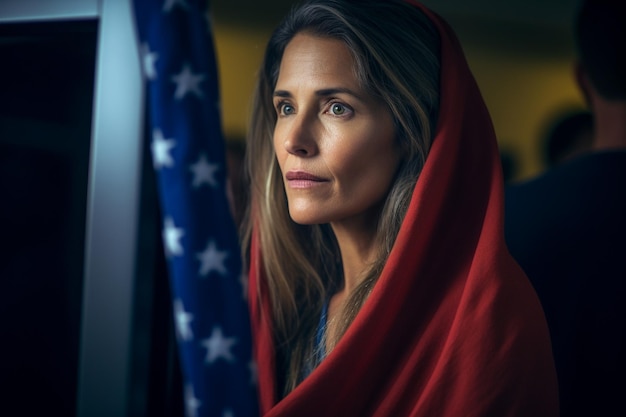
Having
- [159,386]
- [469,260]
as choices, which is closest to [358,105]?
[469,260]

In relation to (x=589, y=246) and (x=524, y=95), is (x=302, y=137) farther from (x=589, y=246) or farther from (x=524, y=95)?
(x=524, y=95)

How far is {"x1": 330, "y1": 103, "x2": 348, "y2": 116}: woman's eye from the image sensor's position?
0.75m

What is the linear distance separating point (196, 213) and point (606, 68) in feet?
2.91

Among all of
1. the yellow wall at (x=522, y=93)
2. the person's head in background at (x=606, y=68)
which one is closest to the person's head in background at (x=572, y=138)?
the person's head in background at (x=606, y=68)

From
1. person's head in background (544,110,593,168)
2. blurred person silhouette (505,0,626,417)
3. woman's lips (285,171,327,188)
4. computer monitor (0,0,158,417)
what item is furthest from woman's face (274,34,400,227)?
person's head in background (544,110,593,168)

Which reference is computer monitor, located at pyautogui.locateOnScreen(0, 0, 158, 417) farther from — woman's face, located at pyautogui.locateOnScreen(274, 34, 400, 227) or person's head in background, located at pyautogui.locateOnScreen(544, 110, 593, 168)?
person's head in background, located at pyautogui.locateOnScreen(544, 110, 593, 168)

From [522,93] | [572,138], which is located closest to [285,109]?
[572,138]

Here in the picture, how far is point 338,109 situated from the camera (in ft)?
2.46

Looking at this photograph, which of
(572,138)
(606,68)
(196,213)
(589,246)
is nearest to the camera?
(196,213)

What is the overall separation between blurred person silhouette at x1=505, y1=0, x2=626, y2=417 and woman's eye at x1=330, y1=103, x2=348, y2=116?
486 millimetres

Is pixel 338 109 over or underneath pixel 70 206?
over

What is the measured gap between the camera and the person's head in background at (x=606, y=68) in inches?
47.3

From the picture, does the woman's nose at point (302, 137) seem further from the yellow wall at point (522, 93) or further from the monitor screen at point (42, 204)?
the yellow wall at point (522, 93)

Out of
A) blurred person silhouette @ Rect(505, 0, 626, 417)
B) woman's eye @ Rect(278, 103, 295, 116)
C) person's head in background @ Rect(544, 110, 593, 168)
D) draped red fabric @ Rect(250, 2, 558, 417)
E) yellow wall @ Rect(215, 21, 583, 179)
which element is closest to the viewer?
draped red fabric @ Rect(250, 2, 558, 417)
